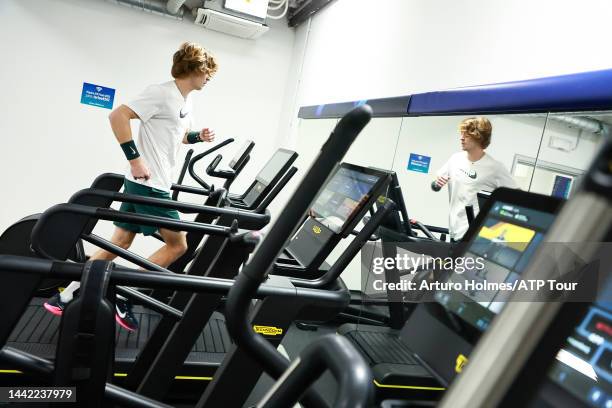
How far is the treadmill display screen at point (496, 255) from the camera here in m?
0.82

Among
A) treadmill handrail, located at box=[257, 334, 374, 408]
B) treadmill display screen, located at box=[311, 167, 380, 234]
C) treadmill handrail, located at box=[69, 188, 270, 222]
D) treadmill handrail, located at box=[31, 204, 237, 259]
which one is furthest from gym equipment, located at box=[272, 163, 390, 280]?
treadmill handrail, located at box=[257, 334, 374, 408]

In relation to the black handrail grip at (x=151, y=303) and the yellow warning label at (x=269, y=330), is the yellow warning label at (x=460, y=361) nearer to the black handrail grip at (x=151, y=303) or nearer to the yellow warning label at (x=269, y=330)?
the yellow warning label at (x=269, y=330)

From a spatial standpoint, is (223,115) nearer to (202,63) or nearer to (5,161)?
(5,161)

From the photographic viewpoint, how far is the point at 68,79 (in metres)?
5.89

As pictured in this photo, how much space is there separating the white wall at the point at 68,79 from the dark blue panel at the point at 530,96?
4.29 m

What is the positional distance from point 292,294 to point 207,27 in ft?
18.8

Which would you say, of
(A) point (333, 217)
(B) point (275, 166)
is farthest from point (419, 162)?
(A) point (333, 217)

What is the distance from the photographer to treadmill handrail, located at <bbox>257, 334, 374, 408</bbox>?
17.4 inches

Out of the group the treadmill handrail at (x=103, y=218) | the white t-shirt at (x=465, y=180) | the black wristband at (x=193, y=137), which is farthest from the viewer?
the black wristband at (x=193, y=137)

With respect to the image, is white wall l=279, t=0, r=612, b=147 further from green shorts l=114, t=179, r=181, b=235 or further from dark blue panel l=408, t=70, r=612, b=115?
green shorts l=114, t=179, r=181, b=235

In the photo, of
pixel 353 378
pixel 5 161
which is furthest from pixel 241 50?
pixel 353 378

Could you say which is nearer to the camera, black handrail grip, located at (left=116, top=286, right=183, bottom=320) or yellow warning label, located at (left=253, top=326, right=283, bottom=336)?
yellow warning label, located at (left=253, top=326, right=283, bottom=336)

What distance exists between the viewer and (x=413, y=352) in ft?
2.88

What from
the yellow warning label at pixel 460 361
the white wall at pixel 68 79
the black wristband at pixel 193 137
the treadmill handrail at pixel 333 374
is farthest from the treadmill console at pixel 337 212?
the white wall at pixel 68 79
